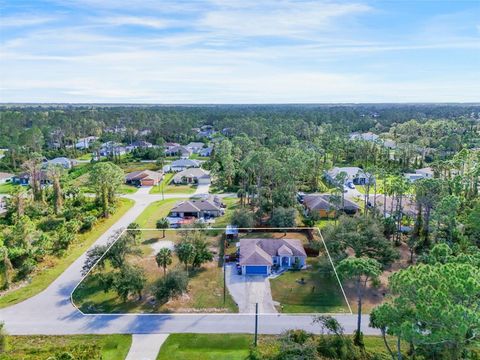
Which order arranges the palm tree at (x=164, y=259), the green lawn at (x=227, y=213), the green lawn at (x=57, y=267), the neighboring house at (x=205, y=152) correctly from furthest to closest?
1. the neighboring house at (x=205, y=152)
2. the green lawn at (x=227, y=213)
3. the palm tree at (x=164, y=259)
4. the green lawn at (x=57, y=267)

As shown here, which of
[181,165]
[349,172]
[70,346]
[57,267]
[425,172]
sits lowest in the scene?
[70,346]

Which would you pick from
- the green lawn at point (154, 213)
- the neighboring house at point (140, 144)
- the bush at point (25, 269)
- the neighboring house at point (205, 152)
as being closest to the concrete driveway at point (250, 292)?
the bush at point (25, 269)

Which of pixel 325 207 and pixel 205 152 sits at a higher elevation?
pixel 205 152

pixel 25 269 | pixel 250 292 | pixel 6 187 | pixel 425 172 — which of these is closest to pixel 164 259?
pixel 250 292

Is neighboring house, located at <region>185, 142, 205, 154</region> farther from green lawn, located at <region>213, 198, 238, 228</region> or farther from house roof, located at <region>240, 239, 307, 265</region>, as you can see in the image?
house roof, located at <region>240, 239, 307, 265</region>

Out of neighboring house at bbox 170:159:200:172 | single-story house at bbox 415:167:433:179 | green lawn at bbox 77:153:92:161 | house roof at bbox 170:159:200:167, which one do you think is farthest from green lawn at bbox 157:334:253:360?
green lawn at bbox 77:153:92:161

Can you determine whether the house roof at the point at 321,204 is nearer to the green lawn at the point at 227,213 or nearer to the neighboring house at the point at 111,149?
the green lawn at the point at 227,213

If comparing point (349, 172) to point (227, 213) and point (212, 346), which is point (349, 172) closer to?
point (227, 213)
